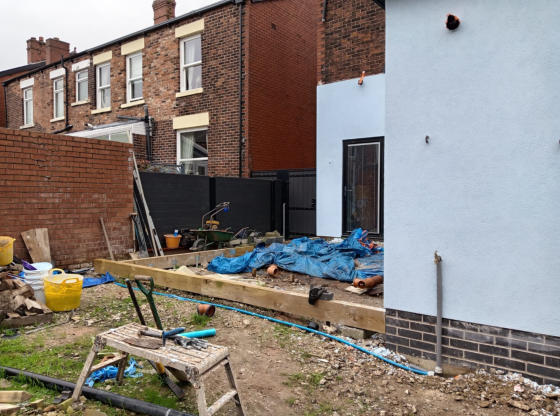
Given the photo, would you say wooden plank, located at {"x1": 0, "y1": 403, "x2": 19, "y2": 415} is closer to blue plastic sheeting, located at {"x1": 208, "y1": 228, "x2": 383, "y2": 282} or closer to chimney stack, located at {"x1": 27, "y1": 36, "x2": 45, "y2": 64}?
blue plastic sheeting, located at {"x1": 208, "y1": 228, "x2": 383, "y2": 282}

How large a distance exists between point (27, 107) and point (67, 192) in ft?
57.0

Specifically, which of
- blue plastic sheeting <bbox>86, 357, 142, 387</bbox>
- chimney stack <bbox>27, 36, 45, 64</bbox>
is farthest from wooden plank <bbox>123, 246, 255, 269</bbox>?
chimney stack <bbox>27, 36, 45, 64</bbox>

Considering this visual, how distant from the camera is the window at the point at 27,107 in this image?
21469 millimetres

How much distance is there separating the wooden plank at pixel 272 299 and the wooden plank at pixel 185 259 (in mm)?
531

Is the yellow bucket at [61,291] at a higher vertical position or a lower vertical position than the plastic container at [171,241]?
lower

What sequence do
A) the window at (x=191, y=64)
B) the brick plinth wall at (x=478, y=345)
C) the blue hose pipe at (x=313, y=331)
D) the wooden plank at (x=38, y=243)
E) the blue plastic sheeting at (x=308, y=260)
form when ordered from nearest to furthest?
the brick plinth wall at (x=478, y=345) < the blue hose pipe at (x=313, y=331) < the wooden plank at (x=38, y=243) < the blue plastic sheeting at (x=308, y=260) < the window at (x=191, y=64)

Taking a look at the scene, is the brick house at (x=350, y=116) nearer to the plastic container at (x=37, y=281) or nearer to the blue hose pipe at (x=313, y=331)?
the blue hose pipe at (x=313, y=331)

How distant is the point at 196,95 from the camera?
14.4 m

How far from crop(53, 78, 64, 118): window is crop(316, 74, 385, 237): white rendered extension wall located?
45.8 ft

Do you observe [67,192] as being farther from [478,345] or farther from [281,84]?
[281,84]

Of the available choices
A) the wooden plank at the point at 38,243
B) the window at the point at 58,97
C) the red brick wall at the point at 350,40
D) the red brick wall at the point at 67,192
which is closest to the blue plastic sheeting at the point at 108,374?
the wooden plank at the point at 38,243

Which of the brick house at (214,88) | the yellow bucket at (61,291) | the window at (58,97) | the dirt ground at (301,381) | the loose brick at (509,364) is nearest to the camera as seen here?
the dirt ground at (301,381)

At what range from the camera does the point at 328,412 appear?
10.6ft

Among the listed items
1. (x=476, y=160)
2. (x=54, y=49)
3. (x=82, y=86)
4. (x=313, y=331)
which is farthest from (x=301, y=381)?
(x=54, y=49)
